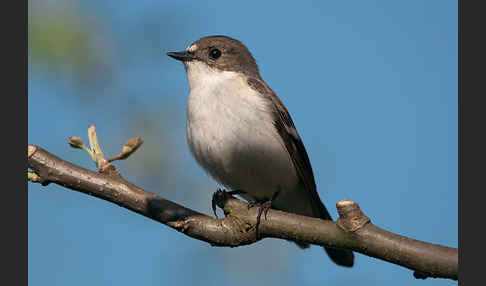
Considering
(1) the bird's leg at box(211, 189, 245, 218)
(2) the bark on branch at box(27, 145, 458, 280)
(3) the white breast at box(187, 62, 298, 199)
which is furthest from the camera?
(3) the white breast at box(187, 62, 298, 199)

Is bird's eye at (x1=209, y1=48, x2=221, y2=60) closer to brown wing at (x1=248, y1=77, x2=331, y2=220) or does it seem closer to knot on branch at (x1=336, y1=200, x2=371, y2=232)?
brown wing at (x1=248, y1=77, x2=331, y2=220)

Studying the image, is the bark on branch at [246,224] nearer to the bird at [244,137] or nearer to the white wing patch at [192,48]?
the bird at [244,137]

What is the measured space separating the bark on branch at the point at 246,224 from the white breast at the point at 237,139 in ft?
5.47

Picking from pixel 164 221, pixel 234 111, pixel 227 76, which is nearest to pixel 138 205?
pixel 164 221

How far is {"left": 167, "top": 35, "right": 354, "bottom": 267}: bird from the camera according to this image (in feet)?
17.9

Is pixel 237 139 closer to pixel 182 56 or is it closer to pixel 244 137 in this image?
pixel 244 137

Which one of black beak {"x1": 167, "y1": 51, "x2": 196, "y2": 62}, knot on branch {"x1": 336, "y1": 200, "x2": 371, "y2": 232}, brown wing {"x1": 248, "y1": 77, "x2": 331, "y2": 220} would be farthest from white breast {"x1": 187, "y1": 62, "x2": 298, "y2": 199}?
knot on branch {"x1": 336, "y1": 200, "x2": 371, "y2": 232}

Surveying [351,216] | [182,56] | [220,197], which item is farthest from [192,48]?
[351,216]

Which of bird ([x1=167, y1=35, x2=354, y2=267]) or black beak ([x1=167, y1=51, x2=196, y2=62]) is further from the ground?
Answer: black beak ([x1=167, y1=51, x2=196, y2=62])

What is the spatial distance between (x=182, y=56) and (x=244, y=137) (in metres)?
1.71

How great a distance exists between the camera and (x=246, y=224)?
3.76 metres

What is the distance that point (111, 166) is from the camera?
3.70 m

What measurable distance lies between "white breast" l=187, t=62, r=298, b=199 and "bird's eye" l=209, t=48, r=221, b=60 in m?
0.68

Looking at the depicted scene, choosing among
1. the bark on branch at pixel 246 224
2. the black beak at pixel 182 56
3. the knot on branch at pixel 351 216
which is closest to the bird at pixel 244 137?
the black beak at pixel 182 56
